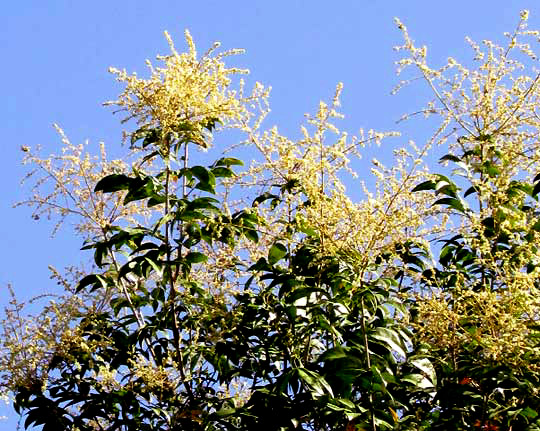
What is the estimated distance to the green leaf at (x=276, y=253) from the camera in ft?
11.8

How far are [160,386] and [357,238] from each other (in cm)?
92

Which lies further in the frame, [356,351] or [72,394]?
[72,394]

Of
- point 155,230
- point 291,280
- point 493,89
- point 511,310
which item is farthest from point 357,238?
point 493,89

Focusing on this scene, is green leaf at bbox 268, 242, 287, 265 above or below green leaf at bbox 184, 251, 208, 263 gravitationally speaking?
below

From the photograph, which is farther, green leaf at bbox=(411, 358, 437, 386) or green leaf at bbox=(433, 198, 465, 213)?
green leaf at bbox=(433, 198, 465, 213)

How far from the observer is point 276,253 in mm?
3586

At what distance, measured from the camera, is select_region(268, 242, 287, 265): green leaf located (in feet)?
11.8

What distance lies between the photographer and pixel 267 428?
3424 mm

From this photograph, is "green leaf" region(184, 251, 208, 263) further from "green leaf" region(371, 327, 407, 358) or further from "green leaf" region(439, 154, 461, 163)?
"green leaf" region(439, 154, 461, 163)

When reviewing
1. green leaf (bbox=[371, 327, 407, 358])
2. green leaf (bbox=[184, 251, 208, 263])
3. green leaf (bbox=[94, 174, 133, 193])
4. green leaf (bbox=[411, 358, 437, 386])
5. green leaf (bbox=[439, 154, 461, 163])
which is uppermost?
green leaf (bbox=[94, 174, 133, 193])

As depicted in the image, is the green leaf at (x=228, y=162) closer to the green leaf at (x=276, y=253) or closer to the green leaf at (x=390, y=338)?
the green leaf at (x=276, y=253)

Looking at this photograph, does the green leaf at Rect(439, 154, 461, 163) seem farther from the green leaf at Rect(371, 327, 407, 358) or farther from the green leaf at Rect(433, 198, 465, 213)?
the green leaf at Rect(371, 327, 407, 358)

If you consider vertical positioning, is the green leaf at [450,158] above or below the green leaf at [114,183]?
below

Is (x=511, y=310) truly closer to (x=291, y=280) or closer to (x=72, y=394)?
(x=291, y=280)
